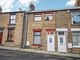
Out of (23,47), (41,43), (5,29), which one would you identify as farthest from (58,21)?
(5,29)

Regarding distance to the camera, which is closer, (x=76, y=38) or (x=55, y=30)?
(x=76, y=38)

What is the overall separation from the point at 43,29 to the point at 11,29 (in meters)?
5.51

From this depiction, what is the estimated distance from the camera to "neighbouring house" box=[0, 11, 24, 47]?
2594 cm

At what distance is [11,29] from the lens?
26.7 meters

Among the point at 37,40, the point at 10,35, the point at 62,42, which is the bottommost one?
the point at 62,42

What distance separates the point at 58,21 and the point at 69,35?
2.81 m

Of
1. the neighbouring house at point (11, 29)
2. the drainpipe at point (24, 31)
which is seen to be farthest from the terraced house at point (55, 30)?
the neighbouring house at point (11, 29)

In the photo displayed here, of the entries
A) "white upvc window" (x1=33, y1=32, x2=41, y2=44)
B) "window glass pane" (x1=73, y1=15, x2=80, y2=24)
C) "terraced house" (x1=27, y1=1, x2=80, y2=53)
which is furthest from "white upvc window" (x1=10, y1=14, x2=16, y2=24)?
"window glass pane" (x1=73, y1=15, x2=80, y2=24)

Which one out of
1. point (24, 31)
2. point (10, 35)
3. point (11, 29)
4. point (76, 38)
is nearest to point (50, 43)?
point (76, 38)

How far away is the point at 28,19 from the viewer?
26.4 meters

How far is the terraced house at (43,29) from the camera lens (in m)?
23.8

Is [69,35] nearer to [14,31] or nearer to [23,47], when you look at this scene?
[23,47]

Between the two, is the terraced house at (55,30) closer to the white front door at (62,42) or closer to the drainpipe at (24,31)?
the white front door at (62,42)

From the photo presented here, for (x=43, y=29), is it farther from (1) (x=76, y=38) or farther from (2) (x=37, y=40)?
(1) (x=76, y=38)
